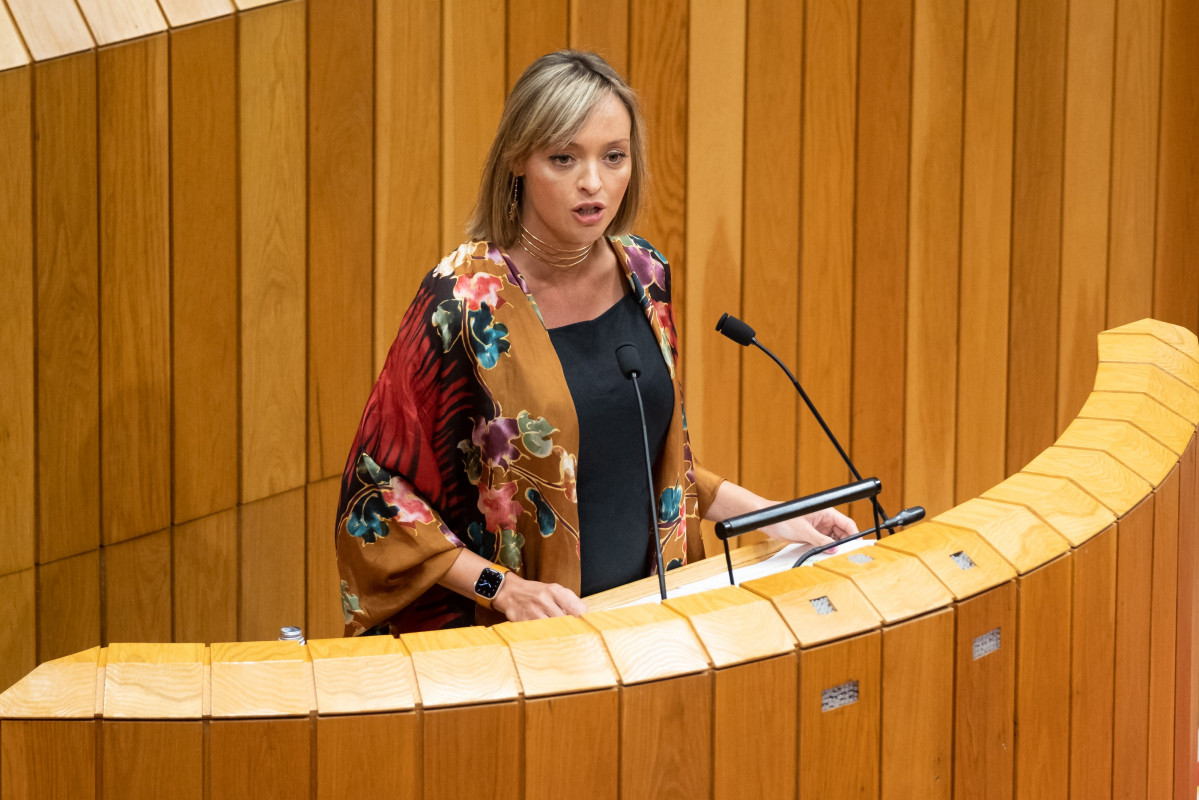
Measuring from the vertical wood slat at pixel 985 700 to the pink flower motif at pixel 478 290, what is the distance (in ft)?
2.47

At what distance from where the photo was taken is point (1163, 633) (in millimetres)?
1547

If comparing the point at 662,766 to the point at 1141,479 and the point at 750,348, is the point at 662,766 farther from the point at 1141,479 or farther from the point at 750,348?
the point at 750,348

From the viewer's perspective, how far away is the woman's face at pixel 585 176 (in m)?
1.79

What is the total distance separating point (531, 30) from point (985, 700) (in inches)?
81.8

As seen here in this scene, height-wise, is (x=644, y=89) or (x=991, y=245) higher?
(x=644, y=89)

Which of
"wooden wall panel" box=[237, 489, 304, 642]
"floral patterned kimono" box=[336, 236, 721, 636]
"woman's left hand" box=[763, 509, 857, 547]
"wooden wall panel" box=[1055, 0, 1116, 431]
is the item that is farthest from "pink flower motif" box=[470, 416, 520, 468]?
"wooden wall panel" box=[1055, 0, 1116, 431]

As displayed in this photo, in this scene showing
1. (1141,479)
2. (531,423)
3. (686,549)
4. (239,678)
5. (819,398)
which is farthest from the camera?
(819,398)

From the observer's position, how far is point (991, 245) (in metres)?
3.50

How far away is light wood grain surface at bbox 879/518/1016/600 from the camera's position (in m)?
1.24

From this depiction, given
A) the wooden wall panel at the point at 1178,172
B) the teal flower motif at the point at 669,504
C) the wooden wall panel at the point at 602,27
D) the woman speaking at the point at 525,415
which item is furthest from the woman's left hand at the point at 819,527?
the wooden wall panel at the point at 1178,172

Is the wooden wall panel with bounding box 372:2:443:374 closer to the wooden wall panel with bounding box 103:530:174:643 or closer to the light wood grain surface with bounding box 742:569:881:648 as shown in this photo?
the wooden wall panel with bounding box 103:530:174:643

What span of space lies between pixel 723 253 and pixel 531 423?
5.32 ft

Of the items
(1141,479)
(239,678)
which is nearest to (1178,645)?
(1141,479)

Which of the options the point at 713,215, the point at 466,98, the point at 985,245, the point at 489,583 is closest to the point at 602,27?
the point at 466,98
